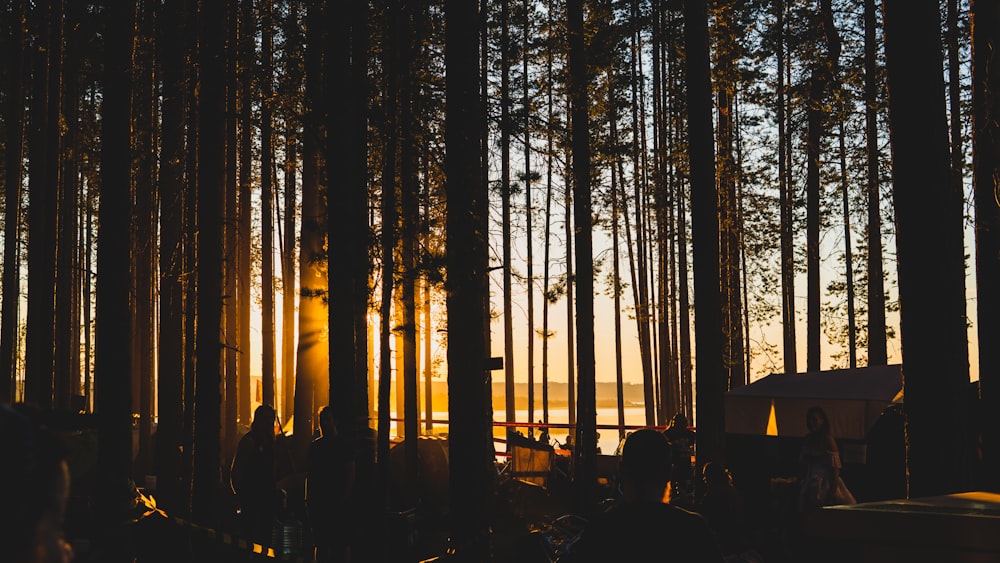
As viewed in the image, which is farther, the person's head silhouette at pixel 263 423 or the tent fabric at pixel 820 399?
the tent fabric at pixel 820 399

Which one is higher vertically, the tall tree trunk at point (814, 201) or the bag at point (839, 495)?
the tall tree trunk at point (814, 201)

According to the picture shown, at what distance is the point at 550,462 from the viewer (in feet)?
73.3

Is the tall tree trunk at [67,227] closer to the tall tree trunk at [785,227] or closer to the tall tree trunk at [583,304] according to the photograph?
the tall tree trunk at [583,304]

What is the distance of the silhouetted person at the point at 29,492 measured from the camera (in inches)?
75.0

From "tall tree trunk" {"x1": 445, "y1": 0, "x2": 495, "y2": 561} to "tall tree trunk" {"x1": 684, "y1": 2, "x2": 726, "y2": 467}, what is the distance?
4.28 m

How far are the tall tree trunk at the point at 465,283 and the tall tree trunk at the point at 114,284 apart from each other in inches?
157

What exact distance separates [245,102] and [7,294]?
35.6ft

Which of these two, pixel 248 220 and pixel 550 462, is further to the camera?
pixel 248 220

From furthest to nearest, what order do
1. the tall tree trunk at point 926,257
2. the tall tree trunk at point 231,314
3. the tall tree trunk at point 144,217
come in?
the tall tree trunk at point 231,314, the tall tree trunk at point 144,217, the tall tree trunk at point 926,257

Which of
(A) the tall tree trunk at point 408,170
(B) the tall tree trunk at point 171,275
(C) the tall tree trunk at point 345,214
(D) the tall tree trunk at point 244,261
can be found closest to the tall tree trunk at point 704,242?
(A) the tall tree trunk at point 408,170

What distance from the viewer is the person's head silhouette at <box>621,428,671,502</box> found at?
13.0 feet

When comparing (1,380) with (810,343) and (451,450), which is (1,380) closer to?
(451,450)

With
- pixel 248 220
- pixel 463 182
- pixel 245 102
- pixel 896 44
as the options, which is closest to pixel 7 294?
pixel 248 220

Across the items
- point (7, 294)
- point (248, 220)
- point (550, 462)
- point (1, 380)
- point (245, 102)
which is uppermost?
point (245, 102)
